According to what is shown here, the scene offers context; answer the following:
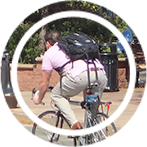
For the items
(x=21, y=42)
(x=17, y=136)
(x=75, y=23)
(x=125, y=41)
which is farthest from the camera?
(x=75, y=23)

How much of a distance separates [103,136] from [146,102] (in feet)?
18.8

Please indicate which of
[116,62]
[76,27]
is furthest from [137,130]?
[76,27]

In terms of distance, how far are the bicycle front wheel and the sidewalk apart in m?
1.95

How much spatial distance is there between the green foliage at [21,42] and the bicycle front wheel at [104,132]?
1008cm

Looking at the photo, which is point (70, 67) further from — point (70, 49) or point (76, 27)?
point (76, 27)

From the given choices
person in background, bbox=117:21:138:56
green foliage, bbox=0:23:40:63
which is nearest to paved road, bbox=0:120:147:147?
person in background, bbox=117:21:138:56

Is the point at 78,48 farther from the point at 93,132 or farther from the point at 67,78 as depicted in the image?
the point at 93,132

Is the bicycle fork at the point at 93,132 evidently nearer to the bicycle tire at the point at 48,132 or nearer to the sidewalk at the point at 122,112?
the bicycle tire at the point at 48,132

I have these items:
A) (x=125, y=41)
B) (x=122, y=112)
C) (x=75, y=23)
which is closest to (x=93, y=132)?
(x=122, y=112)

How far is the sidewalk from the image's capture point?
7.20m

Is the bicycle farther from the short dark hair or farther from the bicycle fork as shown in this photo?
the short dark hair

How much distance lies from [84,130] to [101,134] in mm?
253

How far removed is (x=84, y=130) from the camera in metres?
5.28

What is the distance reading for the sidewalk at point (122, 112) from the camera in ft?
23.6
